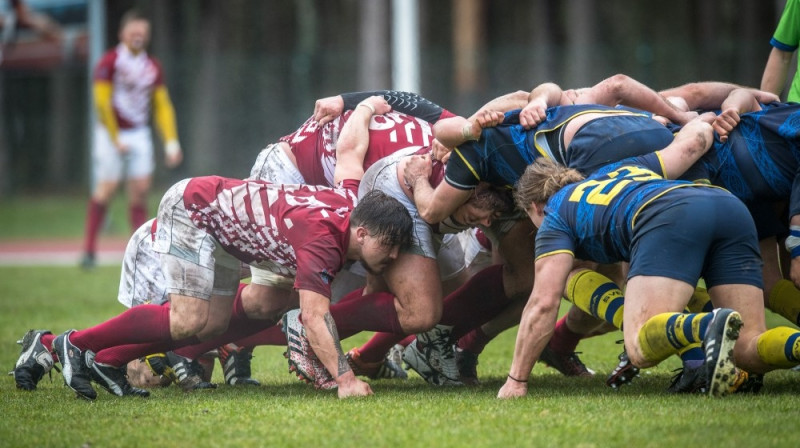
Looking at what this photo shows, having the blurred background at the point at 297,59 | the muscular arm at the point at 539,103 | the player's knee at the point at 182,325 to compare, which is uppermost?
the muscular arm at the point at 539,103

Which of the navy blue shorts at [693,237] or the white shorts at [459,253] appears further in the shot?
the white shorts at [459,253]

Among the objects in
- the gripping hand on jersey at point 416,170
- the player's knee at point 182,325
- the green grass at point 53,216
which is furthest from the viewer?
the green grass at point 53,216

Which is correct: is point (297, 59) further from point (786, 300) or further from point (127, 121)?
point (786, 300)

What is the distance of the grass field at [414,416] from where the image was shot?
12.5 feet

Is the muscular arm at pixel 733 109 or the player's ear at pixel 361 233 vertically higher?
the muscular arm at pixel 733 109

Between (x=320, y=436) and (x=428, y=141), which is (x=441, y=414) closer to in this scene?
(x=320, y=436)

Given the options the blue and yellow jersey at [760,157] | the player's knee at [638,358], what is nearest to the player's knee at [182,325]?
the player's knee at [638,358]

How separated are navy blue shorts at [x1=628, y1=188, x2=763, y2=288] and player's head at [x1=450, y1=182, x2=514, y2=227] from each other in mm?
950

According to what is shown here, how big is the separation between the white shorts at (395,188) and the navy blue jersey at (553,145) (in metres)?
0.31

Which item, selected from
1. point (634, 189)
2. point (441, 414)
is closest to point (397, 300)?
point (441, 414)

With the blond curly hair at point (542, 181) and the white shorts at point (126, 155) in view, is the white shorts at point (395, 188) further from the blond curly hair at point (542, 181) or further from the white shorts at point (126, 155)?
the white shorts at point (126, 155)

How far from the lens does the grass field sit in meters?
3.80

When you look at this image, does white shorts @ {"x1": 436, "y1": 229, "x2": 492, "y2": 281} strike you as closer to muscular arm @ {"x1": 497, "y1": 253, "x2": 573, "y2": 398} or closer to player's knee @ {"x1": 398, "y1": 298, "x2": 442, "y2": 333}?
player's knee @ {"x1": 398, "y1": 298, "x2": 442, "y2": 333}

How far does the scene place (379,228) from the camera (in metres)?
4.96
